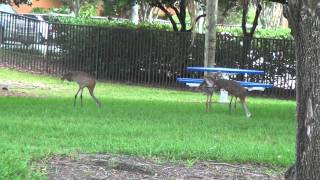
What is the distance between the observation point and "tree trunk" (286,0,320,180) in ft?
16.0

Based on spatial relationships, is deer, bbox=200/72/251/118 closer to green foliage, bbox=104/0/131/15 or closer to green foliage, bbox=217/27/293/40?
green foliage, bbox=217/27/293/40

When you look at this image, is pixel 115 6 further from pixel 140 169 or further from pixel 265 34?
pixel 140 169

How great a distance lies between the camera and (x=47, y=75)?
72.9 ft

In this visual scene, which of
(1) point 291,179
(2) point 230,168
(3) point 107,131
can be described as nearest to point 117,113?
(3) point 107,131

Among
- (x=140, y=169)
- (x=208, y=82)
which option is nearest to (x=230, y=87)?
(x=208, y=82)

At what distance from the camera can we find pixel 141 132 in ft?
30.3

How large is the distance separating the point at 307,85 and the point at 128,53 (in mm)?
17364

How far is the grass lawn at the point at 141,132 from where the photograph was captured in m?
7.42

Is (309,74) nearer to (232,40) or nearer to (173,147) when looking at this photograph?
(173,147)

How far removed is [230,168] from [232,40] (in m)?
14.8

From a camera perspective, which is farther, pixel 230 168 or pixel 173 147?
pixel 173 147

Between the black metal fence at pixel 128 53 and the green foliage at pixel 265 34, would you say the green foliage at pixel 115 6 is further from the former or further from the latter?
the green foliage at pixel 265 34

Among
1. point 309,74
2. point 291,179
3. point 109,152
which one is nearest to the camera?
point 309,74

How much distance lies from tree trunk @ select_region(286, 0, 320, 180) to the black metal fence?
1593 centimetres
